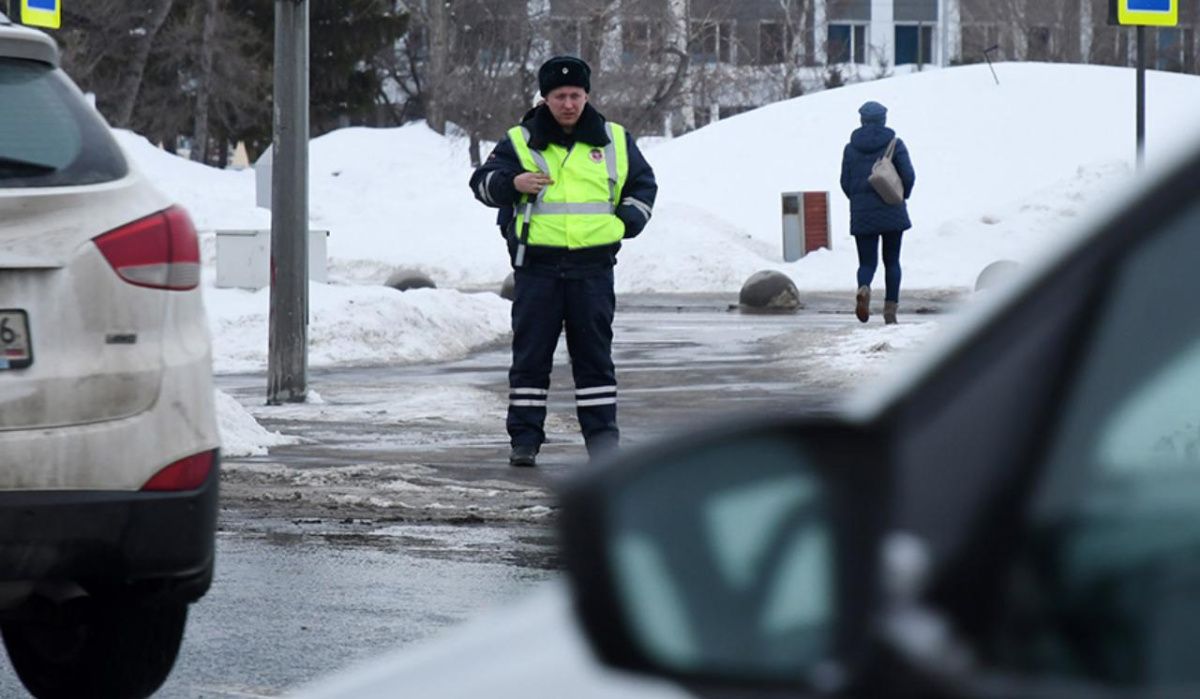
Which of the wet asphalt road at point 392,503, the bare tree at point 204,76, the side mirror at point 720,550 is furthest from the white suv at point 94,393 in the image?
the bare tree at point 204,76

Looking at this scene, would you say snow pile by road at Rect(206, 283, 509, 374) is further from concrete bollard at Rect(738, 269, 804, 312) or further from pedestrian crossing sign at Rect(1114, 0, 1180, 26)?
pedestrian crossing sign at Rect(1114, 0, 1180, 26)

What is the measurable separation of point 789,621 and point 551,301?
824 cm

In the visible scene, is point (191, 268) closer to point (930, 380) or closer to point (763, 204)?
point (930, 380)

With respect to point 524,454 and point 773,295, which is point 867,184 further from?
point 524,454

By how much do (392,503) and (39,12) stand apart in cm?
581

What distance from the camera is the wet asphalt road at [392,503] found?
6.36 metres

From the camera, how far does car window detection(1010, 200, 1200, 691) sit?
4.80ft

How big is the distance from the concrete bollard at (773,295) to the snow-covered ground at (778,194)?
291 cm

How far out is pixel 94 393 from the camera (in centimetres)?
482

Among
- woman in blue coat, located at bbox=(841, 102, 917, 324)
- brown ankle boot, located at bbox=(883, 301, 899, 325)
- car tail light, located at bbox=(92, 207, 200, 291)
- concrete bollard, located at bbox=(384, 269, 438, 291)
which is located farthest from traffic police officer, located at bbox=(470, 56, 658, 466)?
concrete bollard, located at bbox=(384, 269, 438, 291)

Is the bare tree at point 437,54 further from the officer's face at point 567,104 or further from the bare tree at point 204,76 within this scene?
the officer's face at point 567,104

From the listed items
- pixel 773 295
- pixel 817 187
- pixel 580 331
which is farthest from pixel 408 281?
pixel 580 331

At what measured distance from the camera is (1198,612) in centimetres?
150

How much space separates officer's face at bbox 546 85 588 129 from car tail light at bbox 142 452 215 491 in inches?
188
